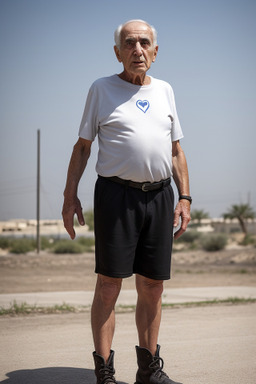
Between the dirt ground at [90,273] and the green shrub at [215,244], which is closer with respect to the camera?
the dirt ground at [90,273]

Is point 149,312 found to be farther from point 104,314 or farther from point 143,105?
point 143,105

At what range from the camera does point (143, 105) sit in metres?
3.64

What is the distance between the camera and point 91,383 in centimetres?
388

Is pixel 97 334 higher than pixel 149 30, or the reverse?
pixel 149 30

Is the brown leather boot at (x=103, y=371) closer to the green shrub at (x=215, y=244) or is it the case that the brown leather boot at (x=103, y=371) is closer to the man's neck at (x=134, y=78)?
the man's neck at (x=134, y=78)

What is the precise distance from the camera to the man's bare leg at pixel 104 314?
356 centimetres

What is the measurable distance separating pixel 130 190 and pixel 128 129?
0.37m

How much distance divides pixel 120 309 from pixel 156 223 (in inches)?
159

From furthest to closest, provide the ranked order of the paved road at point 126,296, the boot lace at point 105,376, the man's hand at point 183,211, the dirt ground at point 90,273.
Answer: the dirt ground at point 90,273 → the paved road at point 126,296 → the man's hand at point 183,211 → the boot lace at point 105,376

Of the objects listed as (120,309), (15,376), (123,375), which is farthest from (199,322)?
(15,376)

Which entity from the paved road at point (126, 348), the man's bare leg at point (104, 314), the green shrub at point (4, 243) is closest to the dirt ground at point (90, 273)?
the paved road at point (126, 348)

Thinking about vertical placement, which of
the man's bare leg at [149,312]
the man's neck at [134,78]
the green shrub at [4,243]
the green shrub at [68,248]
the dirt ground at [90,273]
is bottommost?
the green shrub at [4,243]

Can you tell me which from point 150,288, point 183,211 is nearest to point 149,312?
point 150,288

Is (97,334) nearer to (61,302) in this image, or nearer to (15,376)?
(15,376)
